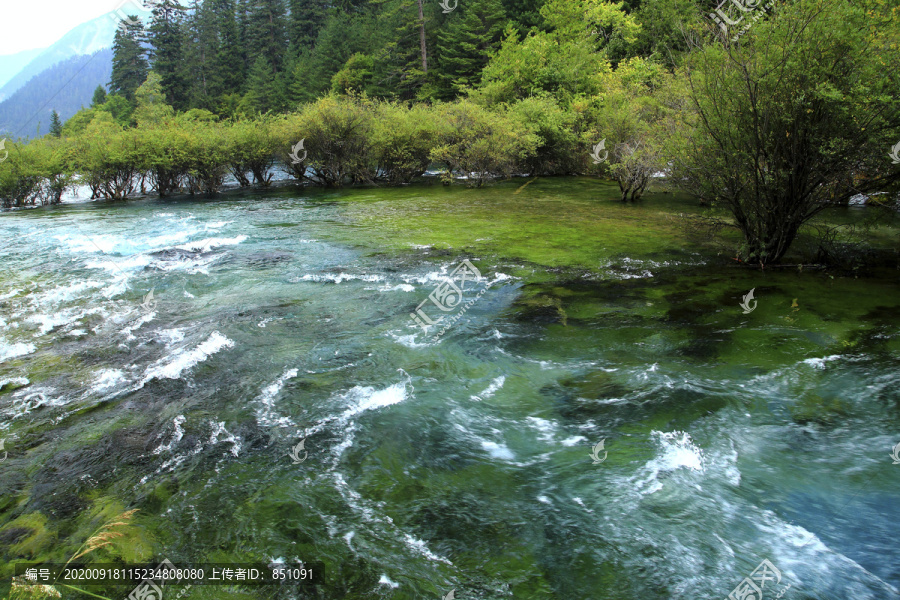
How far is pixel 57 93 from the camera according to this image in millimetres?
157500

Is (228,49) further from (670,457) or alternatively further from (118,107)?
(670,457)

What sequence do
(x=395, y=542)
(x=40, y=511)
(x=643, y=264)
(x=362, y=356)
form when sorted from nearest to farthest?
(x=395, y=542), (x=40, y=511), (x=362, y=356), (x=643, y=264)

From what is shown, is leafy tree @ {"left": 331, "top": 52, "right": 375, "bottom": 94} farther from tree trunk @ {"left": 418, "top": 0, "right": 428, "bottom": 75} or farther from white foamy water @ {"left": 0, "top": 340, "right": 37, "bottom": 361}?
white foamy water @ {"left": 0, "top": 340, "right": 37, "bottom": 361}

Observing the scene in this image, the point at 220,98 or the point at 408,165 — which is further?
the point at 220,98

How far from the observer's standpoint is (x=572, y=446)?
21.4 ft

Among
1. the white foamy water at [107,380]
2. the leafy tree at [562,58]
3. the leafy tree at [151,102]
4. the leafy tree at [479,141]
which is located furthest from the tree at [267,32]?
the white foamy water at [107,380]

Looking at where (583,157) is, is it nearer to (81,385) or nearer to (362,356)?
(362,356)

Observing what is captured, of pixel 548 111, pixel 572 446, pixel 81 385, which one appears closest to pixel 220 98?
pixel 548 111

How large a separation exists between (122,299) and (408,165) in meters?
23.1

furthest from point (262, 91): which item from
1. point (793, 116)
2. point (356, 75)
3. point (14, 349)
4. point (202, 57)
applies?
point (793, 116)

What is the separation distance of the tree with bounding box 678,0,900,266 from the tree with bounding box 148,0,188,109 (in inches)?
3128

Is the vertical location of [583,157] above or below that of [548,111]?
below

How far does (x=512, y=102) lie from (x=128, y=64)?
69979mm

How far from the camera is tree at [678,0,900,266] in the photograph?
10227 mm
